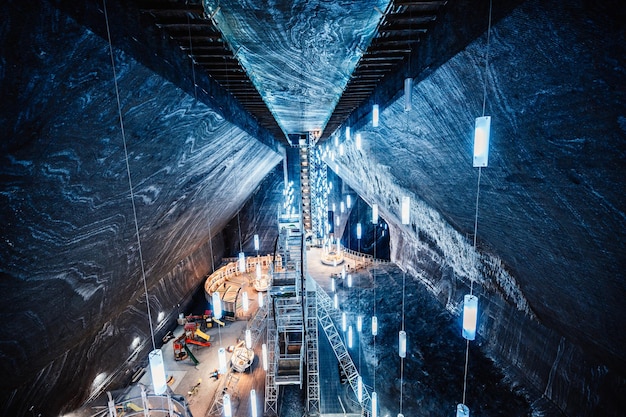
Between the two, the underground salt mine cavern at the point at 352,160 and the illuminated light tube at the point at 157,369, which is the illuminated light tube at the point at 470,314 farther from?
the illuminated light tube at the point at 157,369

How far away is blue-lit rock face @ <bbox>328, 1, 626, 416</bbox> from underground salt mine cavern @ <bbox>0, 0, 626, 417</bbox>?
2 cm

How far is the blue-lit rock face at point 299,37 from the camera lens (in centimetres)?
308

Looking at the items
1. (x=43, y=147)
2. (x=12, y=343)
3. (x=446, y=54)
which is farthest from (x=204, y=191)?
(x=446, y=54)

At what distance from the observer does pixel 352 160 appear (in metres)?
9.98

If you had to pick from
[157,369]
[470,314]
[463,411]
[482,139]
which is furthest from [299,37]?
[463,411]

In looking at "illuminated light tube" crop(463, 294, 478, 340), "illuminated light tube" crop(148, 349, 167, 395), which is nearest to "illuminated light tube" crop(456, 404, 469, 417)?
"illuminated light tube" crop(463, 294, 478, 340)

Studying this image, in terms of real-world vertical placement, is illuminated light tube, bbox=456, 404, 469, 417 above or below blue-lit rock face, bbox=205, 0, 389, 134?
below

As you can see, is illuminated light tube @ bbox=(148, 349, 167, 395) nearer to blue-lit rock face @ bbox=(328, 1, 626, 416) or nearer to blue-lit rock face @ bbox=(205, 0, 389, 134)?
blue-lit rock face @ bbox=(205, 0, 389, 134)

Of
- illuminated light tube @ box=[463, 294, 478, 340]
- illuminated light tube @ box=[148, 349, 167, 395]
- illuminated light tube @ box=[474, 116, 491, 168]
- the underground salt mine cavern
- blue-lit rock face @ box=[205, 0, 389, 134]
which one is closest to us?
the underground salt mine cavern

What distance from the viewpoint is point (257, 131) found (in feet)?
25.0

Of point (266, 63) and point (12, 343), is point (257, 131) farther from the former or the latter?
point (12, 343)

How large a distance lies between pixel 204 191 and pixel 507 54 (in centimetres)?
669

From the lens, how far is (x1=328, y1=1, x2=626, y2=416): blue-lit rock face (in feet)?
6.43

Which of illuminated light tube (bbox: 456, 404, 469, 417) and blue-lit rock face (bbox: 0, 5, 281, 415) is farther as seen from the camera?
illuminated light tube (bbox: 456, 404, 469, 417)
